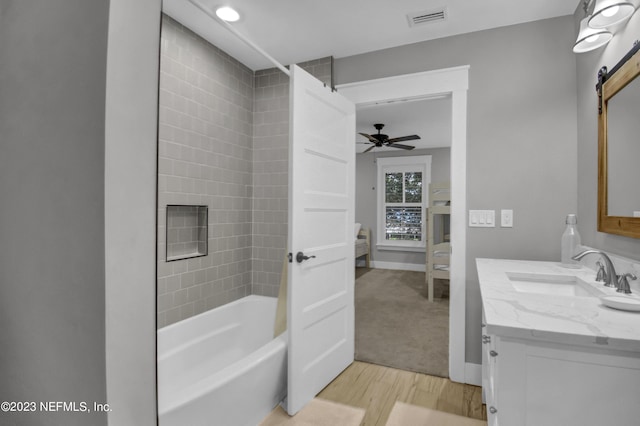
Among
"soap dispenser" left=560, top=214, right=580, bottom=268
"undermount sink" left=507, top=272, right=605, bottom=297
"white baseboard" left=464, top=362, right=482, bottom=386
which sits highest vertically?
"soap dispenser" left=560, top=214, right=580, bottom=268

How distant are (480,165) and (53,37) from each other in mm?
2415

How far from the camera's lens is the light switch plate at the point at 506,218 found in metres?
2.26

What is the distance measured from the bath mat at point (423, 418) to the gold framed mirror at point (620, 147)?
125cm

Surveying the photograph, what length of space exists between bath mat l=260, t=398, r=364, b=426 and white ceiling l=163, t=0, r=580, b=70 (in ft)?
8.02

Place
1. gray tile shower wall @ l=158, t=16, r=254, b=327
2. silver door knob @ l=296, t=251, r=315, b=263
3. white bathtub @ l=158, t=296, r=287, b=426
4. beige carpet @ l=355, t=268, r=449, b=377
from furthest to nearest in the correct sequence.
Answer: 1. beige carpet @ l=355, t=268, r=449, b=377
2. gray tile shower wall @ l=158, t=16, r=254, b=327
3. silver door knob @ l=296, t=251, r=315, b=263
4. white bathtub @ l=158, t=296, r=287, b=426

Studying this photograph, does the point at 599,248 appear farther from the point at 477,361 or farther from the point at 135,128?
the point at 135,128

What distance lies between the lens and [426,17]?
2.19 metres

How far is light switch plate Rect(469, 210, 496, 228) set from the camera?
2299 mm

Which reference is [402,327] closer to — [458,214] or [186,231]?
[458,214]

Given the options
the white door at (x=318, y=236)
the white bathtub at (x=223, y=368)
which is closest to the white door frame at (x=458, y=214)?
the white door at (x=318, y=236)

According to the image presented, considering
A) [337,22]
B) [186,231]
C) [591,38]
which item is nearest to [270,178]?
[186,231]

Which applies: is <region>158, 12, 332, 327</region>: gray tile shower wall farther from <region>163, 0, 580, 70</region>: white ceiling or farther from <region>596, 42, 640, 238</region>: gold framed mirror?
<region>596, 42, 640, 238</region>: gold framed mirror

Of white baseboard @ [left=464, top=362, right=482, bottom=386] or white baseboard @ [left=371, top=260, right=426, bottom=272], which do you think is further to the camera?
white baseboard @ [left=371, top=260, right=426, bottom=272]

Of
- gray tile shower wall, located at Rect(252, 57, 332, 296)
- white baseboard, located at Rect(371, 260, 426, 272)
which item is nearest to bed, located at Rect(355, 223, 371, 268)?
white baseboard, located at Rect(371, 260, 426, 272)
